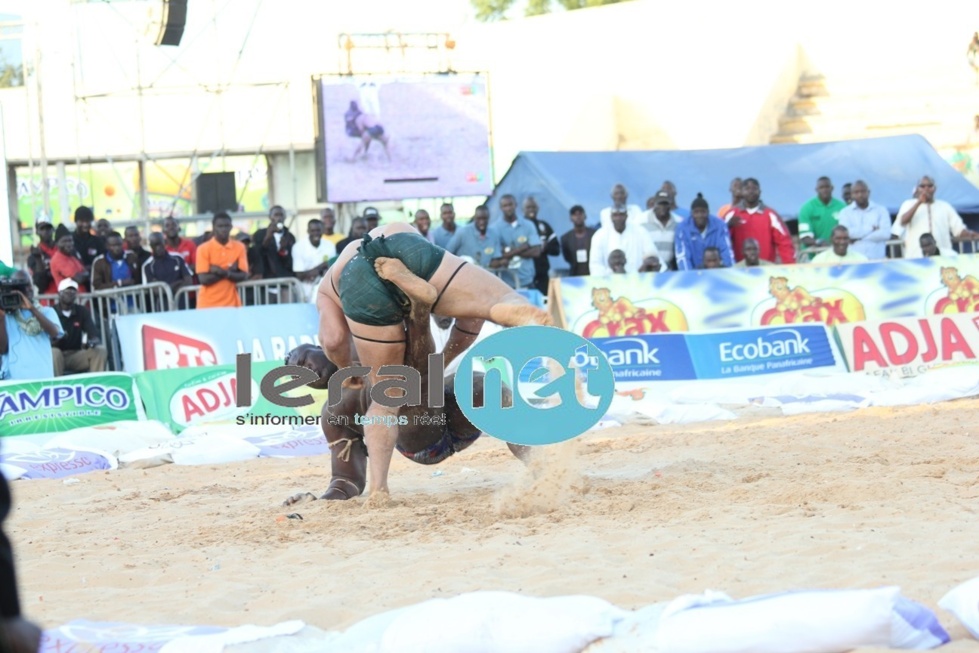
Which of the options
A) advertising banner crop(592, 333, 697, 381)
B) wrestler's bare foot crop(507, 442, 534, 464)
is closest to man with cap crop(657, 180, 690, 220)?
advertising banner crop(592, 333, 697, 381)

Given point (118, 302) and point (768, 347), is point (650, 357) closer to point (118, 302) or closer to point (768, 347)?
point (768, 347)

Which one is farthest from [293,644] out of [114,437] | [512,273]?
[512,273]

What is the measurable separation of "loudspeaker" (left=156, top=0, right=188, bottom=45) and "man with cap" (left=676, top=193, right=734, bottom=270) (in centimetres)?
827

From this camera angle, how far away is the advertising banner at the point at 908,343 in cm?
1166

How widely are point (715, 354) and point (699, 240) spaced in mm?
1756

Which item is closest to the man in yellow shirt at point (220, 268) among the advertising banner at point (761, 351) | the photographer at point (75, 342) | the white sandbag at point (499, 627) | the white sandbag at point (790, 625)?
the photographer at point (75, 342)

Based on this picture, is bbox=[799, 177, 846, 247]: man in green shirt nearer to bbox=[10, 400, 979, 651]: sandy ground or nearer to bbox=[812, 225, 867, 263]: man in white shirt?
bbox=[812, 225, 867, 263]: man in white shirt

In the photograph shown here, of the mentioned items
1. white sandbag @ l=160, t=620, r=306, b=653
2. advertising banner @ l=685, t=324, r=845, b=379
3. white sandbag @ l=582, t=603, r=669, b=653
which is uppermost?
advertising banner @ l=685, t=324, r=845, b=379

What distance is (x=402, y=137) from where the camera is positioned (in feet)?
57.8

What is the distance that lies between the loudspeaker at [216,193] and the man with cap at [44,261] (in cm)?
605

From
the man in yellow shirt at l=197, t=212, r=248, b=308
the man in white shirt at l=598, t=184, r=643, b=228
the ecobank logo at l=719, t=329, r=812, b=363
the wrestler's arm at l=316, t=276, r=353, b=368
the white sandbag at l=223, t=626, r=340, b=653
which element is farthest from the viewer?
the man in white shirt at l=598, t=184, r=643, b=228

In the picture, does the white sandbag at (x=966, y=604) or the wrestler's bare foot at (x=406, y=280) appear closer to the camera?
the white sandbag at (x=966, y=604)

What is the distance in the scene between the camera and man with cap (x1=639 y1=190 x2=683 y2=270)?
1325cm

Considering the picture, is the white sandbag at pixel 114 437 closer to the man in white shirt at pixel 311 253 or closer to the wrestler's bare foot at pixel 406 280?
the man in white shirt at pixel 311 253
